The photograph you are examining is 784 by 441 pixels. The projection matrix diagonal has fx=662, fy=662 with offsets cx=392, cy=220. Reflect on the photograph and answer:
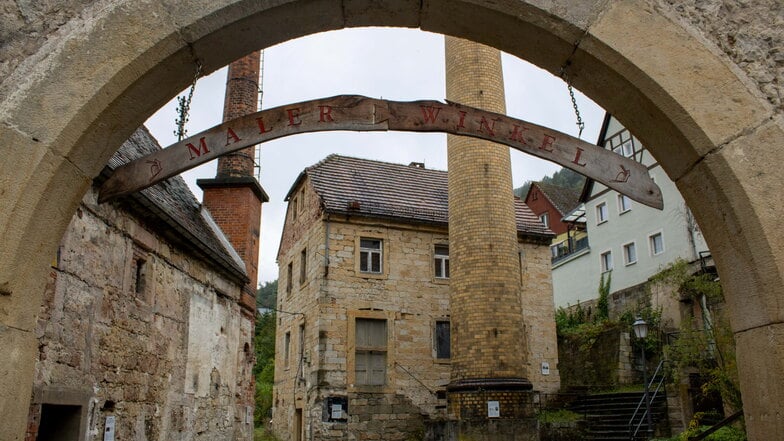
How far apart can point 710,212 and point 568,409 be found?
20.3 m

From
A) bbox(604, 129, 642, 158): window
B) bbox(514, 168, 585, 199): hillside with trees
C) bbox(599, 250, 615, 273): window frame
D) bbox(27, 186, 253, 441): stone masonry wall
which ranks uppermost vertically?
bbox(514, 168, 585, 199): hillside with trees

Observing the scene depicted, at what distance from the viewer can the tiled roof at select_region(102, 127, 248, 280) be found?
954 cm

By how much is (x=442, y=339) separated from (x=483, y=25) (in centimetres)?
1921

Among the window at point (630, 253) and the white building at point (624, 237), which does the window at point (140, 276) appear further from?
the window at point (630, 253)

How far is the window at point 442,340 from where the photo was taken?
21734 millimetres

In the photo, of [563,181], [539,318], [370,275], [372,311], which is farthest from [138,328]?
[563,181]

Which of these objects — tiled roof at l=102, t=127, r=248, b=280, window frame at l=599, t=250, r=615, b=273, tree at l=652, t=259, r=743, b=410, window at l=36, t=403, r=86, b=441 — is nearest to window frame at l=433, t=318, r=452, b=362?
tree at l=652, t=259, r=743, b=410

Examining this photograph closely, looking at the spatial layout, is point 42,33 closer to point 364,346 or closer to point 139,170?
point 139,170

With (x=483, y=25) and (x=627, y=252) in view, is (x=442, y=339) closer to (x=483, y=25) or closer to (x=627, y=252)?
(x=627, y=252)

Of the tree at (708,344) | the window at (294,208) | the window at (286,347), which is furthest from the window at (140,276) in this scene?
the window at (294,208)

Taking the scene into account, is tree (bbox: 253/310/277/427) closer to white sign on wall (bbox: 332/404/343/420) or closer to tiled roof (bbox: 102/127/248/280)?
white sign on wall (bbox: 332/404/343/420)

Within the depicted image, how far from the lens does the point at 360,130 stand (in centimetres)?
373

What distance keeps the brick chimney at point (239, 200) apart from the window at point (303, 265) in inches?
226

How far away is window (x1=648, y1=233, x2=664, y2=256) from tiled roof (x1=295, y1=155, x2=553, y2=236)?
5.25 metres
